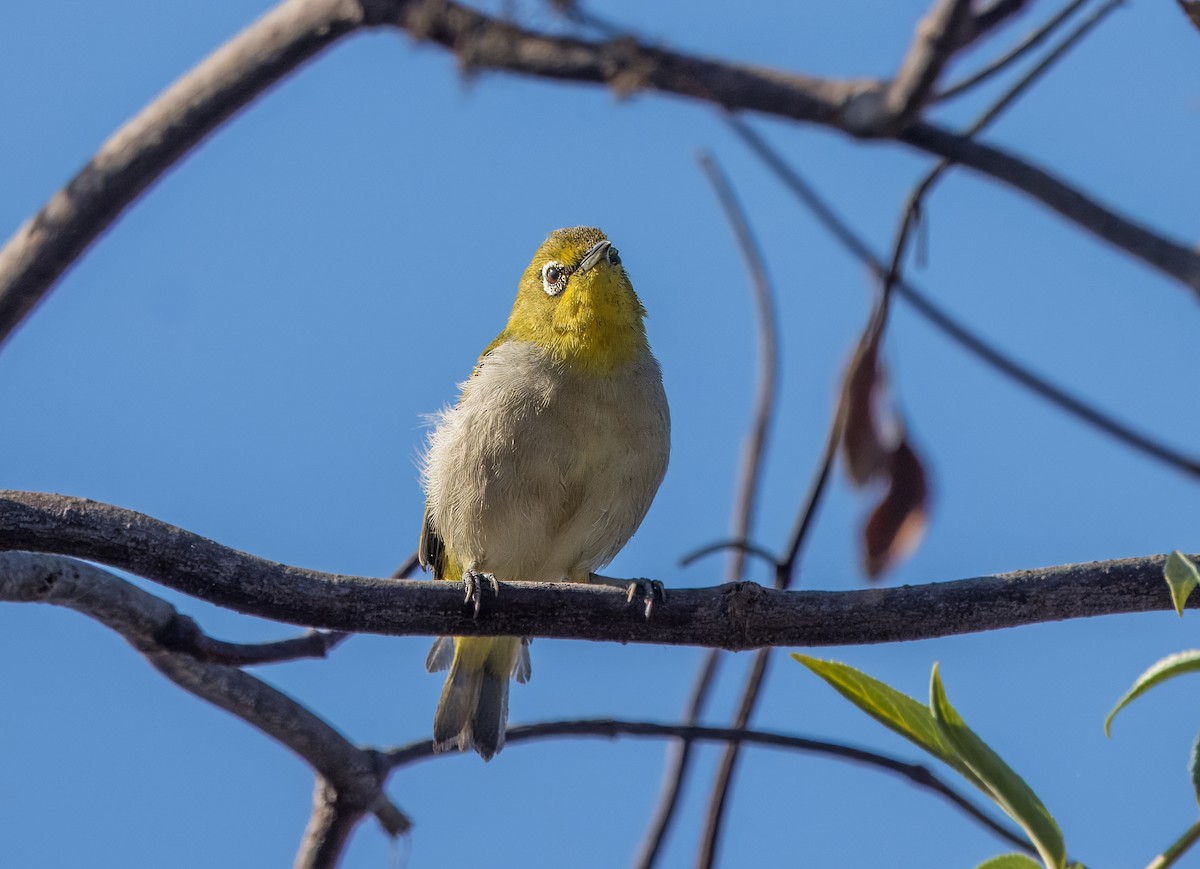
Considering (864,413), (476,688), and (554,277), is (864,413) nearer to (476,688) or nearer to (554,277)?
(554,277)

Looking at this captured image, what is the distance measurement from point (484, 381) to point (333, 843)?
1915 millimetres

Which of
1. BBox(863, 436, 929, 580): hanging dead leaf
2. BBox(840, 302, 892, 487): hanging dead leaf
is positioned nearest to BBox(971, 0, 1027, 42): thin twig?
BBox(840, 302, 892, 487): hanging dead leaf

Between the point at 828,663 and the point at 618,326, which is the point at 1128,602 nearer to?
the point at 828,663

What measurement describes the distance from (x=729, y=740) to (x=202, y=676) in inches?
60.3

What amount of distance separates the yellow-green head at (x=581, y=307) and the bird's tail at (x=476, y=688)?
1.18 m

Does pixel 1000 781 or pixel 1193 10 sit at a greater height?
pixel 1193 10

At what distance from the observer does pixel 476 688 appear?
Answer: 524 centimetres

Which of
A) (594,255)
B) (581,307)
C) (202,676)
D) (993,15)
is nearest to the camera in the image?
(993,15)

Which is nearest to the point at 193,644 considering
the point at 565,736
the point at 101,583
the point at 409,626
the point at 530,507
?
the point at 101,583

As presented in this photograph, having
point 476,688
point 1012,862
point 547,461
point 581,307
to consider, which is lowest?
point 1012,862

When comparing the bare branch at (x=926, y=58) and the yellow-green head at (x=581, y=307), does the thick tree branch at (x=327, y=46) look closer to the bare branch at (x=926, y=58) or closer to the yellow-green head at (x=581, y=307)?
the bare branch at (x=926, y=58)

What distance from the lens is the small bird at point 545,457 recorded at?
Result: 5008 millimetres

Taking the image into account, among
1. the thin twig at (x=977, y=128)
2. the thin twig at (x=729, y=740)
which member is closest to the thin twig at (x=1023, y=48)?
the thin twig at (x=977, y=128)

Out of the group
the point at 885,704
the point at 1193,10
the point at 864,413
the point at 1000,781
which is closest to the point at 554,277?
the point at 864,413
